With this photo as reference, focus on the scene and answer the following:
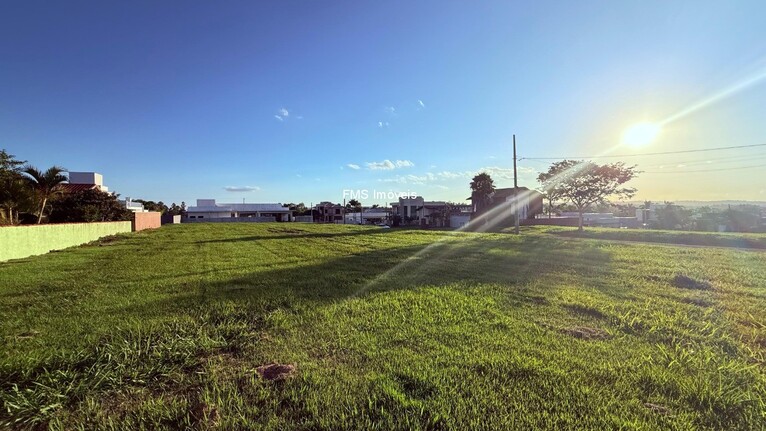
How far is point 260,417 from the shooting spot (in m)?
2.68

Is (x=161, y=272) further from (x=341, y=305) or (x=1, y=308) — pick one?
(x=341, y=305)

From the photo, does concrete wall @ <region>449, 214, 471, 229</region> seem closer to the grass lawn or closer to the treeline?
the grass lawn

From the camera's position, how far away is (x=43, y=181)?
819 inches

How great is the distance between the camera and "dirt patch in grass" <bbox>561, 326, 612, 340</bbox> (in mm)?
4393

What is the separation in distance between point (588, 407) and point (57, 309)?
740 centimetres

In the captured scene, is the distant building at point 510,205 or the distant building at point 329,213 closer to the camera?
the distant building at point 510,205

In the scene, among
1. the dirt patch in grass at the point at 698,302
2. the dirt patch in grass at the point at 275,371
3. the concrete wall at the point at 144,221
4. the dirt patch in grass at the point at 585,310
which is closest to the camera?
the dirt patch in grass at the point at 275,371

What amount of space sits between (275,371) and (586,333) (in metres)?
3.65

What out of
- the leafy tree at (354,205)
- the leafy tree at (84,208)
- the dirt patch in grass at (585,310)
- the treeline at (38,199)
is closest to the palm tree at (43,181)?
the treeline at (38,199)

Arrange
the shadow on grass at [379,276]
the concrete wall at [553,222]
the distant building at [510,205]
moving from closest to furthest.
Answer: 1. the shadow on grass at [379,276]
2. the concrete wall at [553,222]
3. the distant building at [510,205]

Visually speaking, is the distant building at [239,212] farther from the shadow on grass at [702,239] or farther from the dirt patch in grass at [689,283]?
the dirt patch in grass at [689,283]

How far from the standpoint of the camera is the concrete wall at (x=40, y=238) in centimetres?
1327

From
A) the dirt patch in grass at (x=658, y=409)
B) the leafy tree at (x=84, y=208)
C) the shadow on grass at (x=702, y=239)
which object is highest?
the leafy tree at (x=84, y=208)

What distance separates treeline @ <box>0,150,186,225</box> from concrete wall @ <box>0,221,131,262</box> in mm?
1343
